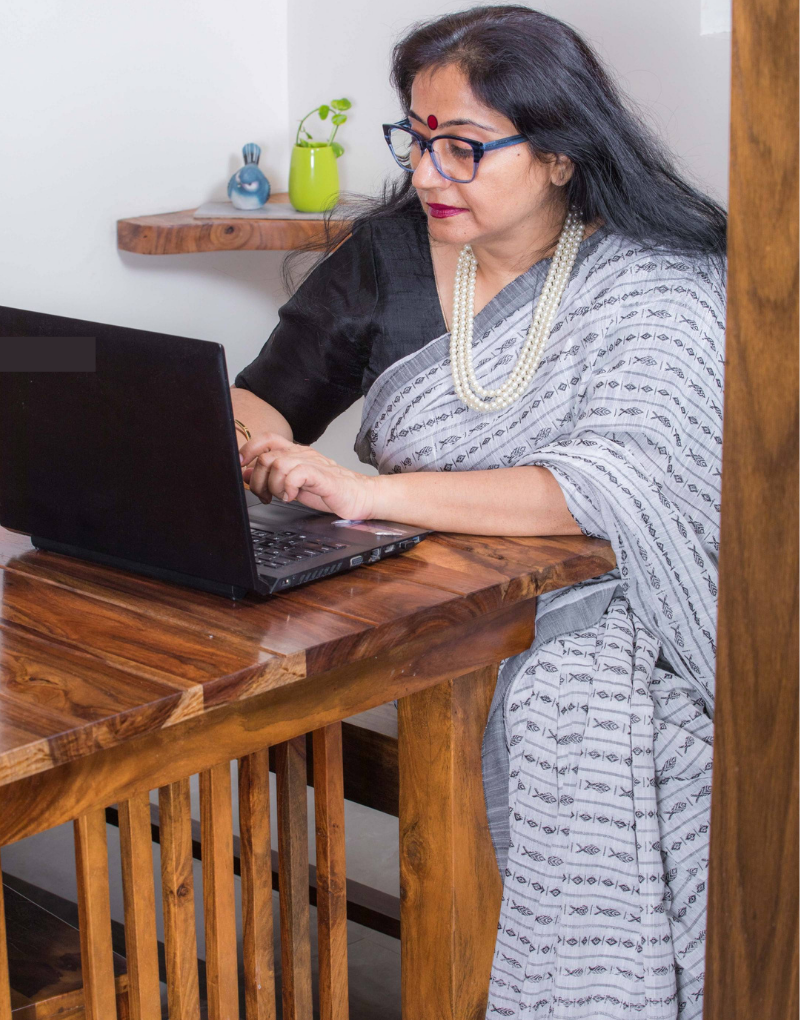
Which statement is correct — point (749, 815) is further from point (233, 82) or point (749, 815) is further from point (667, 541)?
point (233, 82)

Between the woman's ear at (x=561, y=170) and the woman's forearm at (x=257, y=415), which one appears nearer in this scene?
the woman's ear at (x=561, y=170)

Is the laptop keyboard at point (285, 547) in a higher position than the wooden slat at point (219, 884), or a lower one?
higher

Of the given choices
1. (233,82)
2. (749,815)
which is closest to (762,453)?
(749,815)

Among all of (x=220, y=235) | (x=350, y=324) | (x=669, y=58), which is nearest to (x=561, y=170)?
(x=350, y=324)

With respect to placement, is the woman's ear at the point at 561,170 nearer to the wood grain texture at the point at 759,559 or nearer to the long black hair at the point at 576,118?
the long black hair at the point at 576,118

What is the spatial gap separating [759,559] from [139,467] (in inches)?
24.2

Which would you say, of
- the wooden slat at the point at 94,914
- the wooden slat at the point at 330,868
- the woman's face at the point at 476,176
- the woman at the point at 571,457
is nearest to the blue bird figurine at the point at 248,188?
the woman at the point at 571,457

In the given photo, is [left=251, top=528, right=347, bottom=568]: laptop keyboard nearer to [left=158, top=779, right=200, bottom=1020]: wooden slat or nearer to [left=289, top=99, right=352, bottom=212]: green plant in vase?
[left=158, top=779, right=200, bottom=1020]: wooden slat

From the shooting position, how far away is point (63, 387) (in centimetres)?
112

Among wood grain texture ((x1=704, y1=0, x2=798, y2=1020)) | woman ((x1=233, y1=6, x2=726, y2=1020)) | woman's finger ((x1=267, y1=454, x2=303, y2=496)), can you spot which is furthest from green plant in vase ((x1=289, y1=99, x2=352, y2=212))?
wood grain texture ((x1=704, y1=0, x2=798, y2=1020))

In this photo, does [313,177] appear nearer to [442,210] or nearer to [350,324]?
[350,324]

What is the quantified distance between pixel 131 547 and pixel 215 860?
1.10 feet

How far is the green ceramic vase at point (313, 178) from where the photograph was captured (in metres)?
2.43

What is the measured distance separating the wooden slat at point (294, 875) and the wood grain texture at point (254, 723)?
0.24m
